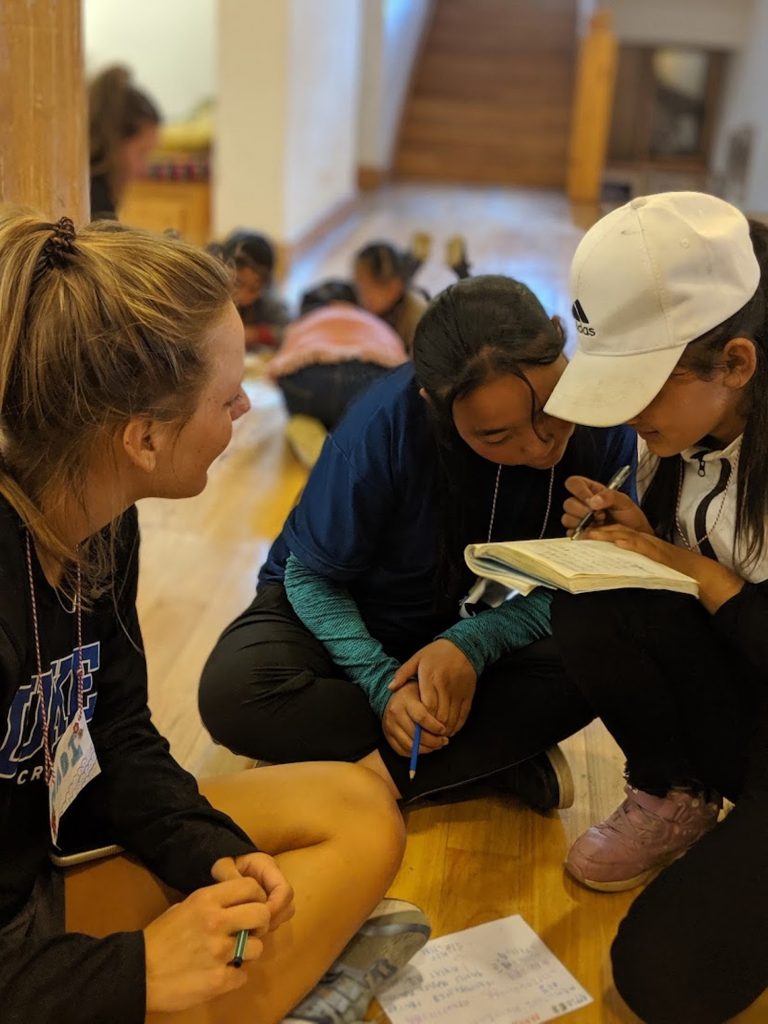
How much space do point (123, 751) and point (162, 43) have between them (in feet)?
17.6

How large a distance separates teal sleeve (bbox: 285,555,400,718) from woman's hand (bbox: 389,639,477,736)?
0.04 meters

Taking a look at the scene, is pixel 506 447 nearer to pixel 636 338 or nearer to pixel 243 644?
pixel 636 338

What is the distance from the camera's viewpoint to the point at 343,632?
137 centimetres

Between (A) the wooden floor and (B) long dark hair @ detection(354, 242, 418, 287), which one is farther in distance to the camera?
(B) long dark hair @ detection(354, 242, 418, 287)

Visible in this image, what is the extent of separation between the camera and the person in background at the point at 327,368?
2.64 metres

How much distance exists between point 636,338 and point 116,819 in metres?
0.68

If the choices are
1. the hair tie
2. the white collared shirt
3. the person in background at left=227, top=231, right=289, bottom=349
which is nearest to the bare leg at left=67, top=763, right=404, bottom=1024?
the white collared shirt

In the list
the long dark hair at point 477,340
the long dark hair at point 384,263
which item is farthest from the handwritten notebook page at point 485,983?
the long dark hair at point 384,263

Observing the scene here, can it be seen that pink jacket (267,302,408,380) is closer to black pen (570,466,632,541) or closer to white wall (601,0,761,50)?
black pen (570,466,632,541)

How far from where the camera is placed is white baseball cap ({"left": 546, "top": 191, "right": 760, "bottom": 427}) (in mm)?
1039

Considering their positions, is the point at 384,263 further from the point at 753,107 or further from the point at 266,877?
the point at 753,107

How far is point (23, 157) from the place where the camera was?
1335 millimetres

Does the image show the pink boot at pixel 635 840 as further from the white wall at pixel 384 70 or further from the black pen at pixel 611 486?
the white wall at pixel 384 70

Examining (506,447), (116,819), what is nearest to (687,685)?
(506,447)
